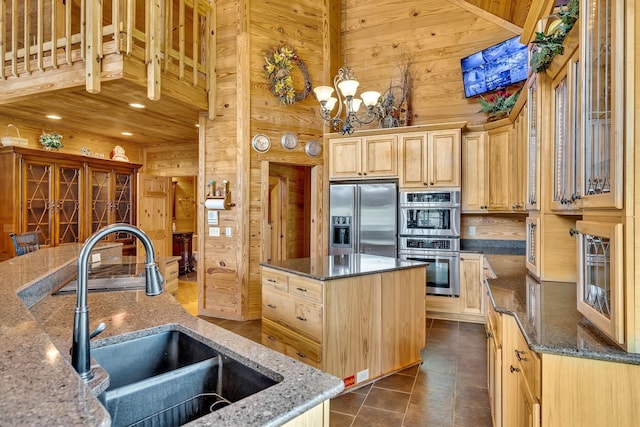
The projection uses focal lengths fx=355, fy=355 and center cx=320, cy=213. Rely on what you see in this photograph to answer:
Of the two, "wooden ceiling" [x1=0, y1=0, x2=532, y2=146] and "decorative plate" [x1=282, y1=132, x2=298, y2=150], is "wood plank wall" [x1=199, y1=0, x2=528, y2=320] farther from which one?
"wooden ceiling" [x1=0, y1=0, x2=532, y2=146]

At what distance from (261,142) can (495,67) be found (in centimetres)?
309

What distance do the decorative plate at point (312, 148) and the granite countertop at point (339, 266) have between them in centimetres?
197

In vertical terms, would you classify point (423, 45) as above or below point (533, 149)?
above

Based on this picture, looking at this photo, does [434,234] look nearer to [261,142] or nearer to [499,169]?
[499,169]

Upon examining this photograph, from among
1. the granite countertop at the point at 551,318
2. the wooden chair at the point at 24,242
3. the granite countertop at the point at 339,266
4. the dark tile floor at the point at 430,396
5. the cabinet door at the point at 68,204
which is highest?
the cabinet door at the point at 68,204

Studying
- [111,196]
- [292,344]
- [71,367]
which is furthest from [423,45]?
[71,367]

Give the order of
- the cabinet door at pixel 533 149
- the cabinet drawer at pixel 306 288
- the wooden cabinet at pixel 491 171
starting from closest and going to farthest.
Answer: the cabinet door at pixel 533 149 < the cabinet drawer at pixel 306 288 < the wooden cabinet at pixel 491 171

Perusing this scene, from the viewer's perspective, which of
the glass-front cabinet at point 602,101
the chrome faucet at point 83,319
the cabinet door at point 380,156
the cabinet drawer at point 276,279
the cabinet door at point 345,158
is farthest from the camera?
the cabinet door at point 345,158

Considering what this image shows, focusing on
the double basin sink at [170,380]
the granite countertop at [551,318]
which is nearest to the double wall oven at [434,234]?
the granite countertop at [551,318]

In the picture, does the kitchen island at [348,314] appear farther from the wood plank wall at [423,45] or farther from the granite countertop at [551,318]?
the wood plank wall at [423,45]

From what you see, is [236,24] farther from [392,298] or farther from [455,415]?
[455,415]

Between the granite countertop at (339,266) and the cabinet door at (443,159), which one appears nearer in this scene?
the granite countertop at (339,266)

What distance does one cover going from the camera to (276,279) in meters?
2.98

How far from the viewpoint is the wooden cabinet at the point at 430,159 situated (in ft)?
14.4
